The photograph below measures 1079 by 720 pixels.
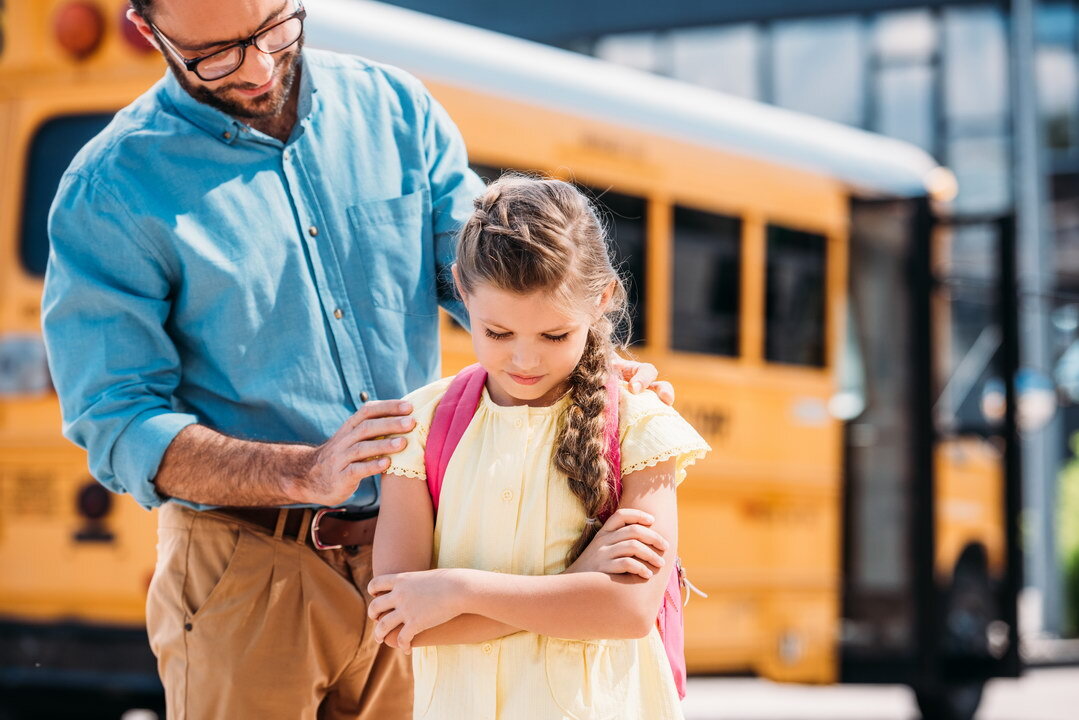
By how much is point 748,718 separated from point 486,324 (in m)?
6.25

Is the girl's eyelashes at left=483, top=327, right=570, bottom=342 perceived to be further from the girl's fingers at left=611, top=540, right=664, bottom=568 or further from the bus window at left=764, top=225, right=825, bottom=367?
the bus window at left=764, top=225, right=825, bottom=367

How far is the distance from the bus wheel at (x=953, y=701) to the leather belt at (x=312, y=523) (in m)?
5.28

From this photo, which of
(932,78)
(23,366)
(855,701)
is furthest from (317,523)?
(932,78)

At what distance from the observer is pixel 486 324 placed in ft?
6.45

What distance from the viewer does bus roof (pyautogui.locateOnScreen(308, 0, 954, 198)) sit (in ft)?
16.6

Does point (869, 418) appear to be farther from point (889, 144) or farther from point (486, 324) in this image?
point (486, 324)

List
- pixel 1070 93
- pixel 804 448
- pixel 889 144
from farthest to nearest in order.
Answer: pixel 1070 93
pixel 889 144
pixel 804 448

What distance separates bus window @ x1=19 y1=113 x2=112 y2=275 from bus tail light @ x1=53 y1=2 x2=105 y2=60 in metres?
0.22

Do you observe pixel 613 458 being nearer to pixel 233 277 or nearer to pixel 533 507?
pixel 533 507

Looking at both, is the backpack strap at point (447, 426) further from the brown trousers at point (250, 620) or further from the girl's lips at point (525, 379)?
the brown trousers at point (250, 620)

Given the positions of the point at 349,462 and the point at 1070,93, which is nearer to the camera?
the point at 349,462

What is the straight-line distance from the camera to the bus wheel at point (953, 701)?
7.27 m

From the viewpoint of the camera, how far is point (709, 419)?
6.29 metres

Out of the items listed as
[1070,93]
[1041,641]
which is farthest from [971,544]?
[1070,93]
